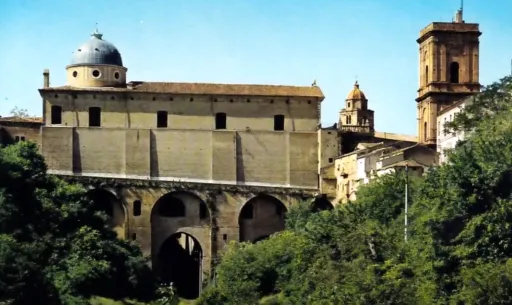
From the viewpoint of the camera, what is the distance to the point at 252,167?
277ft

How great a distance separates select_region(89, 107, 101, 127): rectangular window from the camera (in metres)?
Result: 84.4

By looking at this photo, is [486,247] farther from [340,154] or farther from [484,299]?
[340,154]

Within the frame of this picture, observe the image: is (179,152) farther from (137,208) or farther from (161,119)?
(137,208)

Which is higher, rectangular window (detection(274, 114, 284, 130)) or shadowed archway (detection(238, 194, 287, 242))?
rectangular window (detection(274, 114, 284, 130))

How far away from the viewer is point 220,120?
85.4 meters

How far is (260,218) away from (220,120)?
560 cm

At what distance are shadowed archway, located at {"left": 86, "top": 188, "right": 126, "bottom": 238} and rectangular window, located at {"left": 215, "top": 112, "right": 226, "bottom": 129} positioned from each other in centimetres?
669

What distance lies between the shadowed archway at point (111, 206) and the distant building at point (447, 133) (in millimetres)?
16923

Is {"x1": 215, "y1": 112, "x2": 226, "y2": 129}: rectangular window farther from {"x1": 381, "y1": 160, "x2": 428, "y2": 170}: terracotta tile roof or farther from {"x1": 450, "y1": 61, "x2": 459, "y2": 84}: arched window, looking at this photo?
{"x1": 381, "y1": 160, "x2": 428, "y2": 170}: terracotta tile roof

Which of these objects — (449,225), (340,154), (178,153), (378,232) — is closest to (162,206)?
(178,153)

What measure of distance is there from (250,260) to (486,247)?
1830 cm

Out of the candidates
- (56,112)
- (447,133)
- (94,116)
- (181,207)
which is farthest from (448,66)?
(56,112)

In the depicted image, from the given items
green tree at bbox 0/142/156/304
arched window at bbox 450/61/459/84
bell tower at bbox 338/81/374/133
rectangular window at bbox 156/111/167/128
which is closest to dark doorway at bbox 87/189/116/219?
green tree at bbox 0/142/156/304

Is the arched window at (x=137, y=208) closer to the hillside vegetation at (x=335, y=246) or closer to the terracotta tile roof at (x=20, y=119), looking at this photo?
the hillside vegetation at (x=335, y=246)
